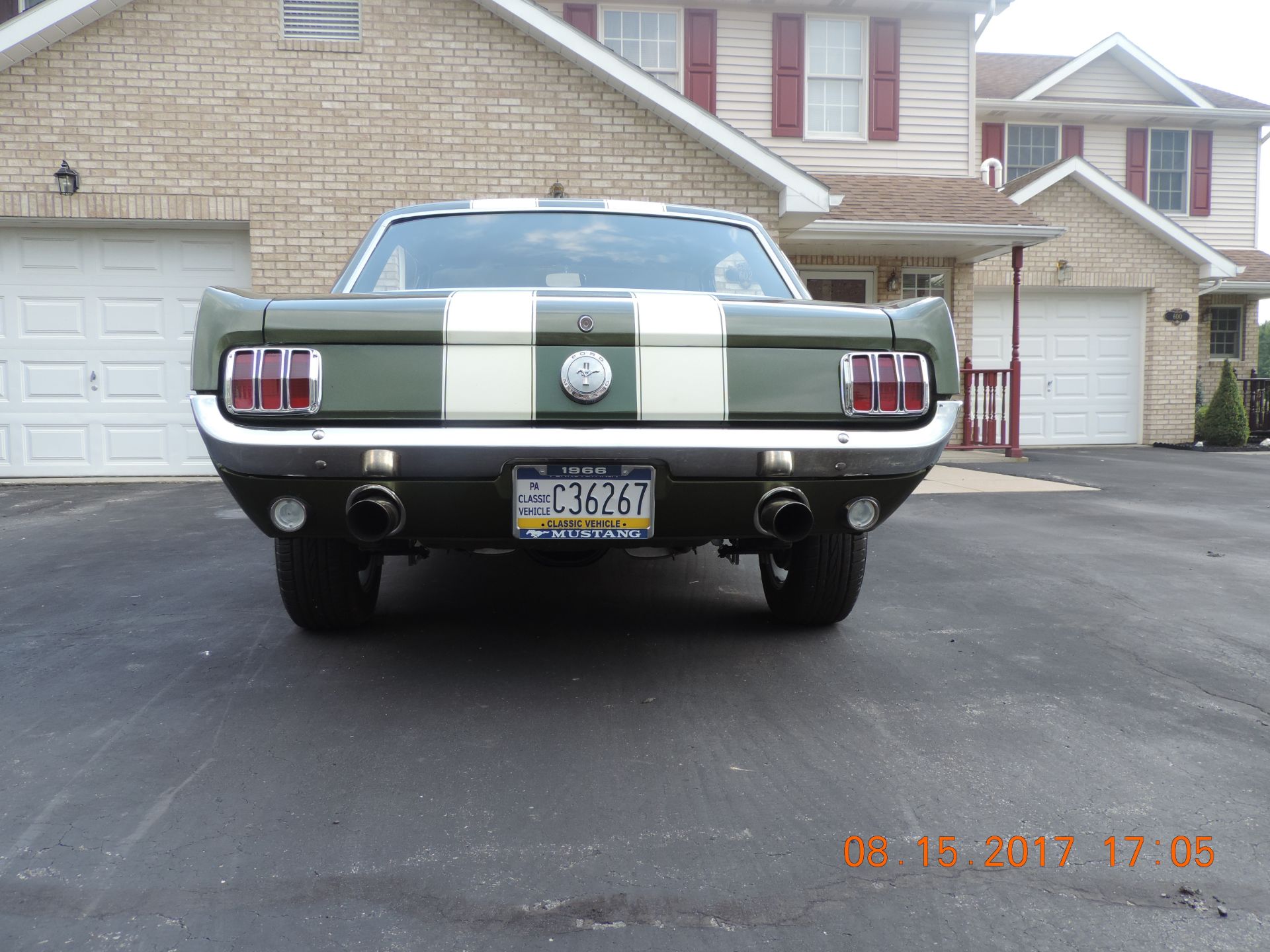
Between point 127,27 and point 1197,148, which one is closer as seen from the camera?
point 127,27

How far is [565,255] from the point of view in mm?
3621

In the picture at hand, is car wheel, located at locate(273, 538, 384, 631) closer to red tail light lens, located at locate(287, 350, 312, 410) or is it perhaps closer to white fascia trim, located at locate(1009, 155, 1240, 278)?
red tail light lens, located at locate(287, 350, 312, 410)

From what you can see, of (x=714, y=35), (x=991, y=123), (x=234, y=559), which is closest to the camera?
(x=234, y=559)

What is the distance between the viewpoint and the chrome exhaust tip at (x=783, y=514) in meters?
2.66

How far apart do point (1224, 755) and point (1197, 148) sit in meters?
20.1

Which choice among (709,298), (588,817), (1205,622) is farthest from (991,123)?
(588,817)

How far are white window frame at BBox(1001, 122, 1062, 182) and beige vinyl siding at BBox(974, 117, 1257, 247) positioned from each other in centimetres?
58

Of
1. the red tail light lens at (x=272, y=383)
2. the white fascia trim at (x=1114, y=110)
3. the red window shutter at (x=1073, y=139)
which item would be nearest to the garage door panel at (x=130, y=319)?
the red tail light lens at (x=272, y=383)

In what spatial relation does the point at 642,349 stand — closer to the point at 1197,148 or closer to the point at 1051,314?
the point at 1051,314

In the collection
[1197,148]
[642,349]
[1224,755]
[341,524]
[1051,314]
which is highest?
[1197,148]

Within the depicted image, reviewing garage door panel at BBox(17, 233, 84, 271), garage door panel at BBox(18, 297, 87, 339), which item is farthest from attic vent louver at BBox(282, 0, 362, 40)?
garage door panel at BBox(18, 297, 87, 339)

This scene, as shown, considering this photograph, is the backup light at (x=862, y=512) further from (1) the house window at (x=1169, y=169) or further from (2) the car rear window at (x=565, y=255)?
(1) the house window at (x=1169, y=169)

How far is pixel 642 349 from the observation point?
2627mm
